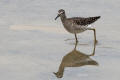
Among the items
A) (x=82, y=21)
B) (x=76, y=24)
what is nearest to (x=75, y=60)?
(x=76, y=24)

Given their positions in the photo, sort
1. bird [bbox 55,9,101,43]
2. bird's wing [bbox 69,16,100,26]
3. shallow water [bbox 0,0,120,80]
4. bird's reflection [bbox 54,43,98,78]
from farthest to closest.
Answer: bird's wing [bbox 69,16,100,26]
bird [bbox 55,9,101,43]
bird's reflection [bbox 54,43,98,78]
shallow water [bbox 0,0,120,80]

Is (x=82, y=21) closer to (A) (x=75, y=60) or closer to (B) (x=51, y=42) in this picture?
(B) (x=51, y=42)

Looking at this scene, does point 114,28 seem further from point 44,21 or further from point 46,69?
point 46,69

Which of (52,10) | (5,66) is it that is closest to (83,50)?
(5,66)

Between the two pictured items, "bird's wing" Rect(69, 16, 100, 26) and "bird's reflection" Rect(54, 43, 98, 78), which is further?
"bird's wing" Rect(69, 16, 100, 26)

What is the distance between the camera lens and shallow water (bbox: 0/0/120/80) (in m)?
9.68

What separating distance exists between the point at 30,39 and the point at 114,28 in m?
2.61

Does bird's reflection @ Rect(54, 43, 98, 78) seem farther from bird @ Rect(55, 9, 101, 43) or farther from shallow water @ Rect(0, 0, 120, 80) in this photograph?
bird @ Rect(55, 9, 101, 43)

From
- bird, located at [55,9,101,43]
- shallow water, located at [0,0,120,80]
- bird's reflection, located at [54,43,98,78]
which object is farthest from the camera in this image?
bird, located at [55,9,101,43]

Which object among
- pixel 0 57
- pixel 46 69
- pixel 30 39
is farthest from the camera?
pixel 30 39

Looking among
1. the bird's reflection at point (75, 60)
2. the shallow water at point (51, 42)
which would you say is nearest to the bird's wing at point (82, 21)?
the shallow water at point (51, 42)

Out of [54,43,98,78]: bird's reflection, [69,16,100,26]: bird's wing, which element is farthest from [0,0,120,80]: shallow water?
[69,16,100,26]: bird's wing

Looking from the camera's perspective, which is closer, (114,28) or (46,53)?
(46,53)

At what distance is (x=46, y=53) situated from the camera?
10930 mm
